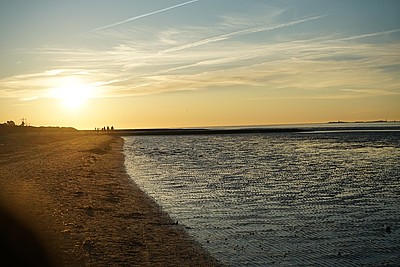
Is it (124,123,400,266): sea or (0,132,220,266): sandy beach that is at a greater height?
(0,132,220,266): sandy beach

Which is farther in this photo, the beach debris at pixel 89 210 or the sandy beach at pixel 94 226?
the beach debris at pixel 89 210

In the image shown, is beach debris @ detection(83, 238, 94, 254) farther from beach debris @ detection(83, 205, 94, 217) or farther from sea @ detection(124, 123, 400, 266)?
beach debris @ detection(83, 205, 94, 217)

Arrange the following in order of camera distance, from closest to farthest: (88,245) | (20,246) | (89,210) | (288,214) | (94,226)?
(20,246)
(88,245)
(94,226)
(89,210)
(288,214)

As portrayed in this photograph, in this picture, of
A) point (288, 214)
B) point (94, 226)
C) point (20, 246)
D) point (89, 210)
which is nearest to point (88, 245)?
point (20, 246)

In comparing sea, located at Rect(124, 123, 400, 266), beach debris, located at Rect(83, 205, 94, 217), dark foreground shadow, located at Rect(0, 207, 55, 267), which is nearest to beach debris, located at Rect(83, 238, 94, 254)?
dark foreground shadow, located at Rect(0, 207, 55, 267)

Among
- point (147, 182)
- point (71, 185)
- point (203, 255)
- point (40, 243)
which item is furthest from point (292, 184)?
point (40, 243)

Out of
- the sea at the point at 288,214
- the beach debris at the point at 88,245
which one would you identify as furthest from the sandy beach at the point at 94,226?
the sea at the point at 288,214

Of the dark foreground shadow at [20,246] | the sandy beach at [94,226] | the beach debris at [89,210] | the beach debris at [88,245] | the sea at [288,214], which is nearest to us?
the dark foreground shadow at [20,246]

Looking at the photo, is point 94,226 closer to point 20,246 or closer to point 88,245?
point 88,245

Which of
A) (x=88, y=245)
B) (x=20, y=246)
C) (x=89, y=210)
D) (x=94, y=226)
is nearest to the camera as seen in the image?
(x=20, y=246)

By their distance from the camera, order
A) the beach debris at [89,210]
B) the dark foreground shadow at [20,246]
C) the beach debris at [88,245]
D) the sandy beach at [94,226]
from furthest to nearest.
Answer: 1. the beach debris at [89,210]
2. the beach debris at [88,245]
3. the sandy beach at [94,226]
4. the dark foreground shadow at [20,246]

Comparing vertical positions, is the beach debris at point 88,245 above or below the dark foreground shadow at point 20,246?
below

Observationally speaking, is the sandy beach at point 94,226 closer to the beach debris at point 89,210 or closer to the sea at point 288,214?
the beach debris at point 89,210

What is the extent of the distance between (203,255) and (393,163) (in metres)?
35.3
